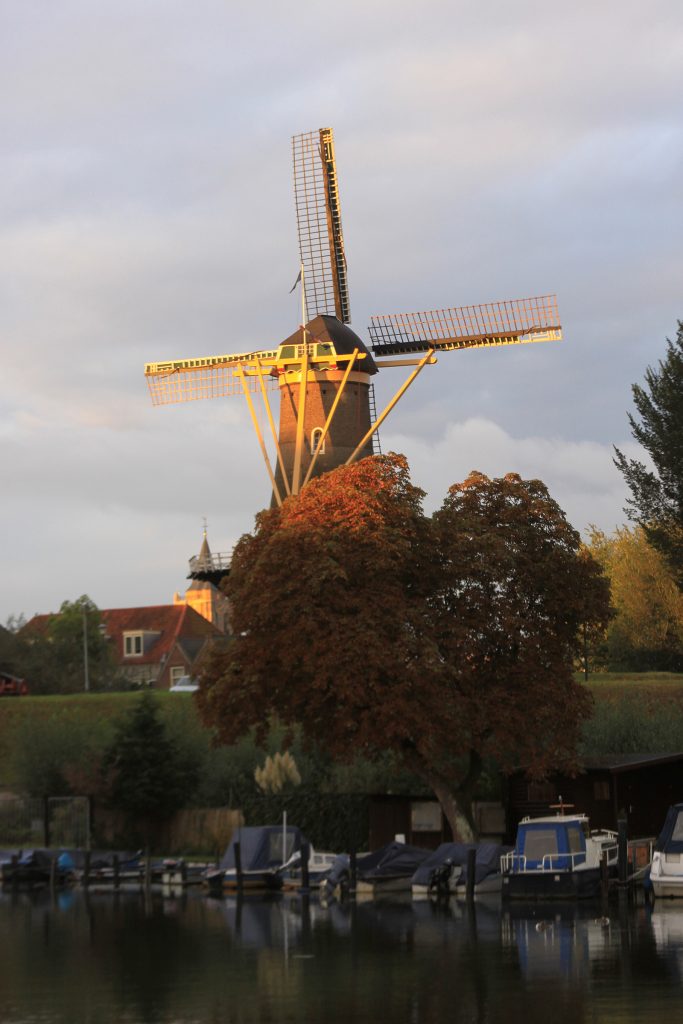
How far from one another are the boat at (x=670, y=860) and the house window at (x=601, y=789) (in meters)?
8.38

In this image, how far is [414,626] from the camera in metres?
43.6

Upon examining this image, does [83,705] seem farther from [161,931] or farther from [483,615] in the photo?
[161,931]

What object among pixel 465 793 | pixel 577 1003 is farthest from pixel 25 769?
pixel 577 1003

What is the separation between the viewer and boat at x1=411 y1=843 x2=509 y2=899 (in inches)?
1651

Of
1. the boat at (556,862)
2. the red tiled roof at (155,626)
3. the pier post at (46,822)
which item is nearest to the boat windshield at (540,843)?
the boat at (556,862)

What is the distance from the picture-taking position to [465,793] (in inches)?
1816

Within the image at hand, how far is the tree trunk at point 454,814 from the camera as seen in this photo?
4503 centimetres

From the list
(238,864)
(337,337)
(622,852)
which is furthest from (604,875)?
(337,337)

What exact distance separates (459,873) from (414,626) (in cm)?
707

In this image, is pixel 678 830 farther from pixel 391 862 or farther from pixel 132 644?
pixel 132 644

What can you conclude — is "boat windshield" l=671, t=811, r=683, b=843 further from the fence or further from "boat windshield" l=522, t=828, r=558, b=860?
Answer: the fence

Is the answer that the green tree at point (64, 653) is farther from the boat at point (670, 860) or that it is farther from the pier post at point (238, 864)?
the boat at point (670, 860)

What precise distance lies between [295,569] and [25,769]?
2373cm

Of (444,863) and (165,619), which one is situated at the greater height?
(165,619)
